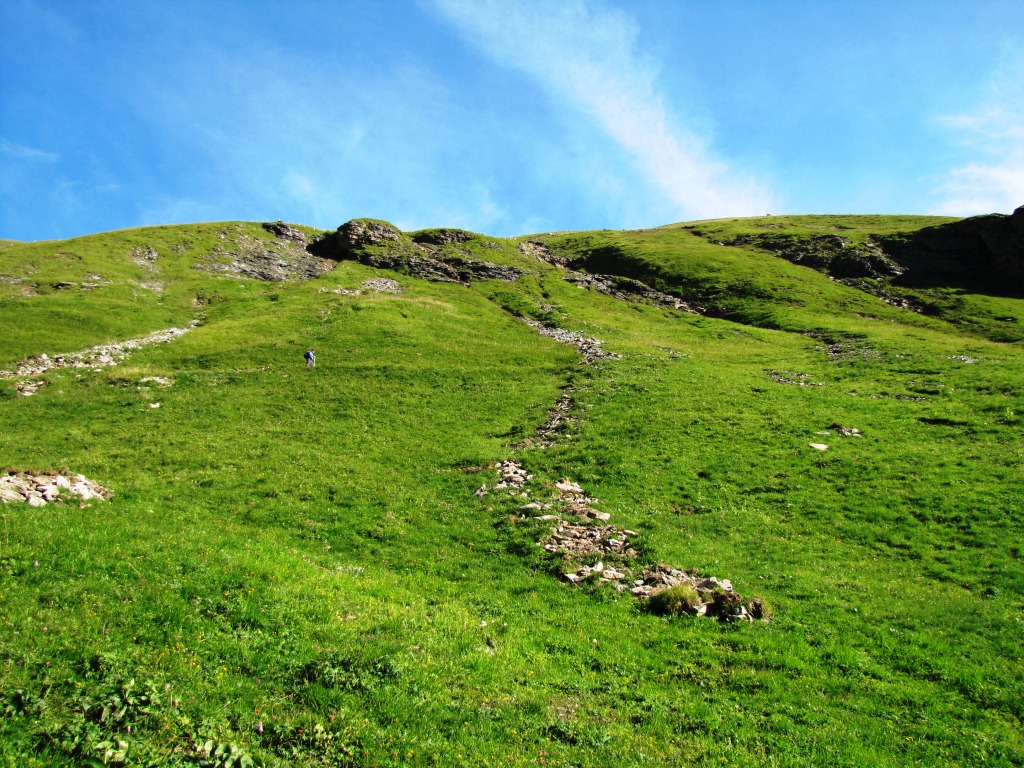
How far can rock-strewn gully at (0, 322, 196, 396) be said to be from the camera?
43219 mm

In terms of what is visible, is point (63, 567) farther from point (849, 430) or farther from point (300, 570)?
point (849, 430)

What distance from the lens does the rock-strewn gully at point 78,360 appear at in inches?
1702

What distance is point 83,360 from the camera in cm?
4781

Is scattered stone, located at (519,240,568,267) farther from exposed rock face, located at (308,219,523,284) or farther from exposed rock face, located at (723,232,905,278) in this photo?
exposed rock face, located at (723,232,905,278)

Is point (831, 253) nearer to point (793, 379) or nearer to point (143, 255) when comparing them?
point (793, 379)

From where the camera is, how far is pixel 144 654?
955cm

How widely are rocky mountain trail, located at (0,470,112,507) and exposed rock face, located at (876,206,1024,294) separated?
11791 centimetres

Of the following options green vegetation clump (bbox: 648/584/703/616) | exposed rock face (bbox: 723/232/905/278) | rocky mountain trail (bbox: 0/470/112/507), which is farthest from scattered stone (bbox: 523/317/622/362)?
exposed rock face (bbox: 723/232/905/278)

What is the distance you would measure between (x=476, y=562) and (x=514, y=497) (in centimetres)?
627

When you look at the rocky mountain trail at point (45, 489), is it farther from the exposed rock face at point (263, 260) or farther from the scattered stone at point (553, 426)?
the exposed rock face at point (263, 260)

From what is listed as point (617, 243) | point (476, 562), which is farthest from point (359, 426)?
point (617, 243)

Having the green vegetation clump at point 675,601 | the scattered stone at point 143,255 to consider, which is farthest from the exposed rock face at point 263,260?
the green vegetation clump at point 675,601

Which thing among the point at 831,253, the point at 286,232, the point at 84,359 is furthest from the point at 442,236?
the point at 831,253

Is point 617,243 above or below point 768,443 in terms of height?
above
